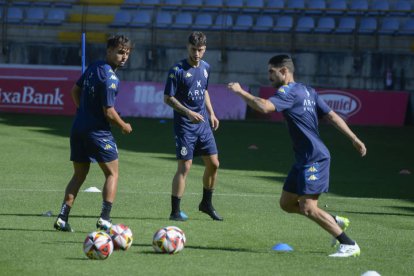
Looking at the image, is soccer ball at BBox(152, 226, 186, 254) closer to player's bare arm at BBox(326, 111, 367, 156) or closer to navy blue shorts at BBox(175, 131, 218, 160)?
player's bare arm at BBox(326, 111, 367, 156)

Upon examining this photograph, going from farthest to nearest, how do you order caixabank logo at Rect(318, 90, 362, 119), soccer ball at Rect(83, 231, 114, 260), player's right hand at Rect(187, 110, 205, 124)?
1. caixabank logo at Rect(318, 90, 362, 119)
2. player's right hand at Rect(187, 110, 205, 124)
3. soccer ball at Rect(83, 231, 114, 260)

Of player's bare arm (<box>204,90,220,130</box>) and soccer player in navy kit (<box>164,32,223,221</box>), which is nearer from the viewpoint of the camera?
soccer player in navy kit (<box>164,32,223,221</box>)

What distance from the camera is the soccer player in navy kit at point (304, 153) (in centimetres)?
997

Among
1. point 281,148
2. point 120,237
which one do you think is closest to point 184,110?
point 120,237

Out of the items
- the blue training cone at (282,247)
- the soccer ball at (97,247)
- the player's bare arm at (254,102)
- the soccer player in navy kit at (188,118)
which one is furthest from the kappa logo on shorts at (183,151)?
the soccer ball at (97,247)

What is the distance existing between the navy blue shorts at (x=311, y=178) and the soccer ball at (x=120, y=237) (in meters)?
1.69

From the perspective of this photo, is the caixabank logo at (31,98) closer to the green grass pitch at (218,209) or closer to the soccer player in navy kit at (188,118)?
the green grass pitch at (218,209)

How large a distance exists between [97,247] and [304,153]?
2220 mm

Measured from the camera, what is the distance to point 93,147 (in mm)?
11320

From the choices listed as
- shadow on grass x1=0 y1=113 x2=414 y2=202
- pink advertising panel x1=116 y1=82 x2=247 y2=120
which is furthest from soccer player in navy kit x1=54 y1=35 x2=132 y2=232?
pink advertising panel x1=116 y1=82 x2=247 y2=120

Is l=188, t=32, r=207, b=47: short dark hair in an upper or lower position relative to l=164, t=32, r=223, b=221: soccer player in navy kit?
upper

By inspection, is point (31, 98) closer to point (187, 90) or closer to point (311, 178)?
point (187, 90)

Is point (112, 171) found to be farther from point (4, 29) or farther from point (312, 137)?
point (4, 29)

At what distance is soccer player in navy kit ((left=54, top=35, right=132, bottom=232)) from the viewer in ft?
36.4
